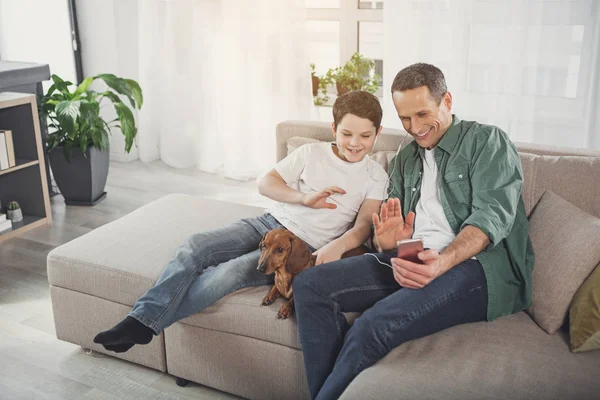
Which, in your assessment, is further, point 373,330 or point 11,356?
point 11,356

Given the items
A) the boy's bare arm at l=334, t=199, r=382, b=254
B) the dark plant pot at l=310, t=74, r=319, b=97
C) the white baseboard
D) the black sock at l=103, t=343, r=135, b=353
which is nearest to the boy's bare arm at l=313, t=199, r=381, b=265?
the boy's bare arm at l=334, t=199, r=382, b=254

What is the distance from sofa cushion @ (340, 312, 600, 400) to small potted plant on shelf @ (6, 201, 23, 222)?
2565 millimetres

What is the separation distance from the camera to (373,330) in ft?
5.25

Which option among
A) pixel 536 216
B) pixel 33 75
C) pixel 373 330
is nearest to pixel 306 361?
pixel 373 330

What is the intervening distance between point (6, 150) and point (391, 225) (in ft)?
7.57

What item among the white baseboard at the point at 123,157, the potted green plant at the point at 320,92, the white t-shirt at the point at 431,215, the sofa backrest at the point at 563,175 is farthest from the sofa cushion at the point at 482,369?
the white baseboard at the point at 123,157

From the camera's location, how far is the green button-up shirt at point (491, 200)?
67.6 inches

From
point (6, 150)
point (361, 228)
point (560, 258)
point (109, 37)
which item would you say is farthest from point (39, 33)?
point (560, 258)

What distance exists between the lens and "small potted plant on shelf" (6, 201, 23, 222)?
11.2 ft

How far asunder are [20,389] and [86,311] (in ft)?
1.05

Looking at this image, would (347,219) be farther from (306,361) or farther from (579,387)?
(579,387)

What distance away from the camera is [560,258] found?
175cm

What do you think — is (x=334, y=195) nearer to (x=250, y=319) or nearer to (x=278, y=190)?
(x=278, y=190)

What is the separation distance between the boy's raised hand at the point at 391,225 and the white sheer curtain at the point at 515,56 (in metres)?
1.95
